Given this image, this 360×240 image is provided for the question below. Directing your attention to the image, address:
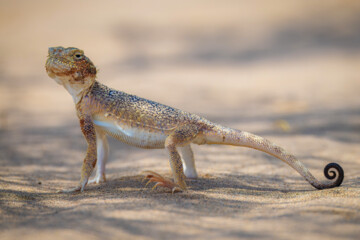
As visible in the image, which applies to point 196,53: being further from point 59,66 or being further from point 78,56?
point 59,66

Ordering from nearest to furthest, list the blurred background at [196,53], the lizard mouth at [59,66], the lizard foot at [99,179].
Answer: the lizard mouth at [59,66] → the lizard foot at [99,179] → the blurred background at [196,53]

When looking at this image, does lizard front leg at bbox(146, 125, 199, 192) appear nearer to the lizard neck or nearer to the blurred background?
the lizard neck

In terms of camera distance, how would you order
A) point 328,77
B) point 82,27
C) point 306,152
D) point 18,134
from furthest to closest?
point 82,27
point 328,77
point 18,134
point 306,152

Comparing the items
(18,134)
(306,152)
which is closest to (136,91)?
(18,134)

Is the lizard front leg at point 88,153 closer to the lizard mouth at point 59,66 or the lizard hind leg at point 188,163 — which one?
the lizard mouth at point 59,66

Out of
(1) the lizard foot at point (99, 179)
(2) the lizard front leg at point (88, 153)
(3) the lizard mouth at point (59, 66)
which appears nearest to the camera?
(3) the lizard mouth at point (59, 66)

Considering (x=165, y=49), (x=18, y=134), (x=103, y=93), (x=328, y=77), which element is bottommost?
(x=18, y=134)

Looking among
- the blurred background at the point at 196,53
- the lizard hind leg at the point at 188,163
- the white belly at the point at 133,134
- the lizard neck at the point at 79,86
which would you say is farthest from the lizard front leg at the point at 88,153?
the blurred background at the point at 196,53

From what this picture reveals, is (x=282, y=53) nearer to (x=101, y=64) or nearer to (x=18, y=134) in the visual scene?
(x=101, y=64)

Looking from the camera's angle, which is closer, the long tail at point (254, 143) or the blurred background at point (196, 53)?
the long tail at point (254, 143)
